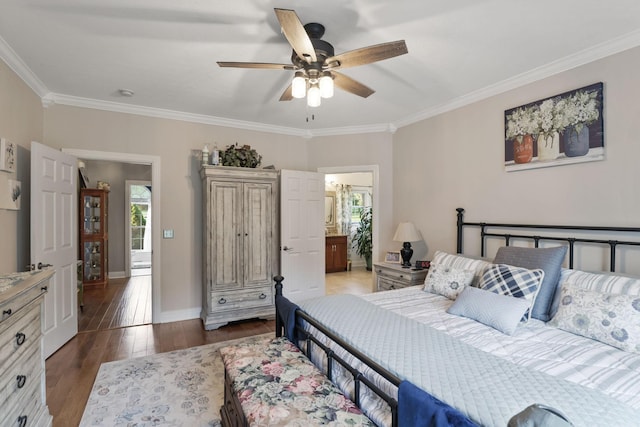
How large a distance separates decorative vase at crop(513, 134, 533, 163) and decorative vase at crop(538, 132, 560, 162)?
7 centimetres

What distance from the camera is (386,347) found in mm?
1603

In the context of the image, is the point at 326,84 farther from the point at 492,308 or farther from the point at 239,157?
the point at 239,157

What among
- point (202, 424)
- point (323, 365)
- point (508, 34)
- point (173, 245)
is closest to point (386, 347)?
point (323, 365)

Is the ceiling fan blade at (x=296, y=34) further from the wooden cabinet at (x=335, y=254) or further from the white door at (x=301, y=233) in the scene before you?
the wooden cabinet at (x=335, y=254)

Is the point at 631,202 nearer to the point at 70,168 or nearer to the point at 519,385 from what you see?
the point at 519,385

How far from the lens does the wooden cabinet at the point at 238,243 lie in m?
3.76

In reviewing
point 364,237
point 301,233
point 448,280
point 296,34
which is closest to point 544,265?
point 448,280

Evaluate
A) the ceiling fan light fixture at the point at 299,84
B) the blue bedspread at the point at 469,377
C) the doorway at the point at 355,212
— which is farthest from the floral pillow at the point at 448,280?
the ceiling fan light fixture at the point at 299,84

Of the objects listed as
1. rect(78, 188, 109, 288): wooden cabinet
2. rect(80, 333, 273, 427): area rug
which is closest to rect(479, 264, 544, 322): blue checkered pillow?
rect(80, 333, 273, 427): area rug

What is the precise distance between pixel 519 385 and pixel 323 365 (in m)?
0.99

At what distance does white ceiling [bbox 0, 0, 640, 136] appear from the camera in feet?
6.44

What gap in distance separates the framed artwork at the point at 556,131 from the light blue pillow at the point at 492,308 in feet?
4.41

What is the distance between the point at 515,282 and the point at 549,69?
183 cm

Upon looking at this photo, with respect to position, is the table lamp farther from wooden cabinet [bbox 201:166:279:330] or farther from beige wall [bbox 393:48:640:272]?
wooden cabinet [bbox 201:166:279:330]
